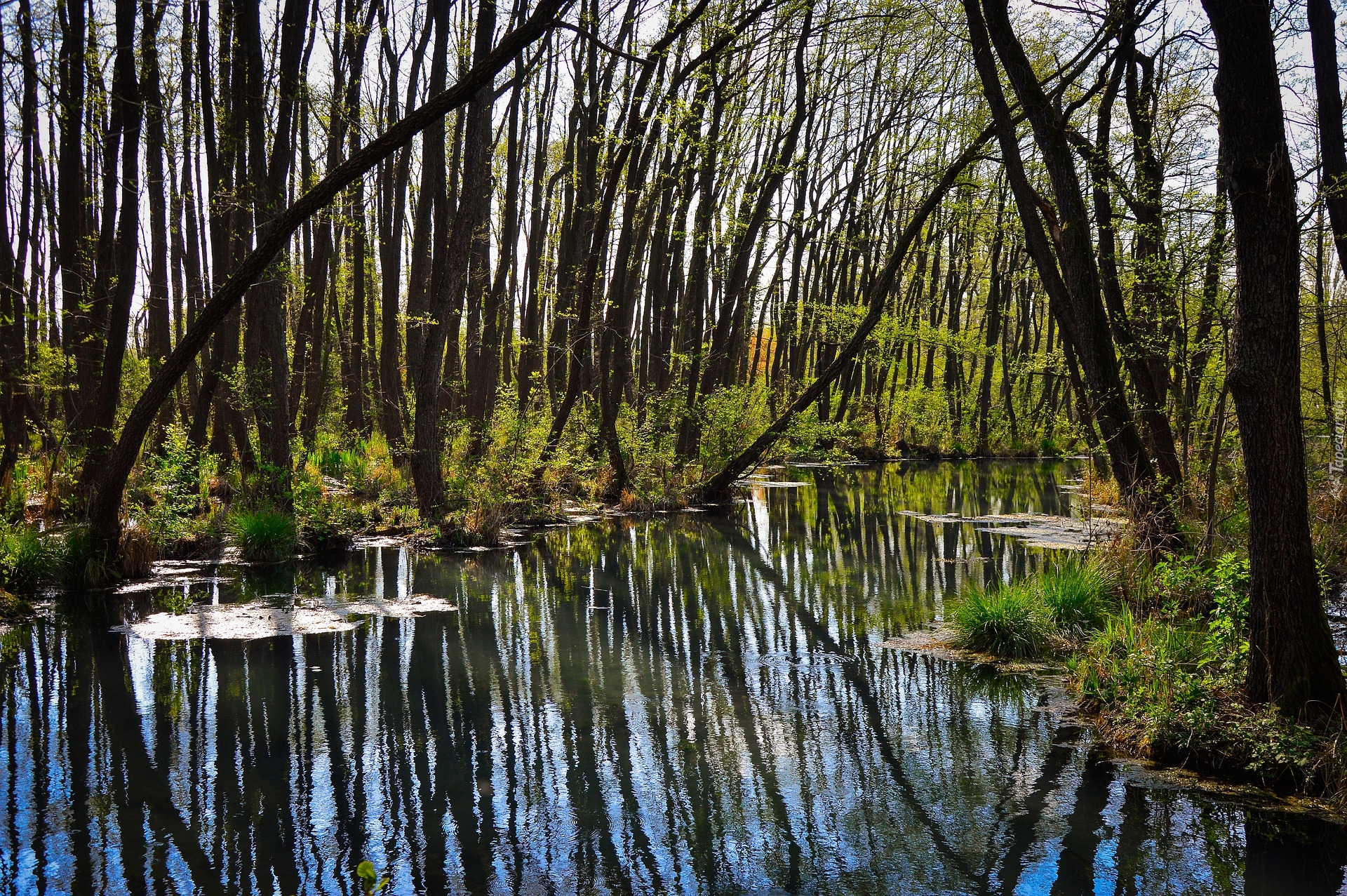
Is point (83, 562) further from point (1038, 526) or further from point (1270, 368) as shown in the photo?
point (1038, 526)

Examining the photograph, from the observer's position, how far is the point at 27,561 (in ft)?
31.2

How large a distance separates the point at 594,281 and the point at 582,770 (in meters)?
12.0

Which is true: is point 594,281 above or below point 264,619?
above

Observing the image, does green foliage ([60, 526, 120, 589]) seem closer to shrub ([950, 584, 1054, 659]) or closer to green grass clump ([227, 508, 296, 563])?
green grass clump ([227, 508, 296, 563])

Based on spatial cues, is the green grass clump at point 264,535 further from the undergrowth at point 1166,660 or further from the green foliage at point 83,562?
the undergrowth at point 1166,660

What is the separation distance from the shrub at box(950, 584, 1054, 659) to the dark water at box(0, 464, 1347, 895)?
1.65ft

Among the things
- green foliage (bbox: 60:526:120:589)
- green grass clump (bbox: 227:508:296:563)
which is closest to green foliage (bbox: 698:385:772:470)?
green grass clump (bbox: 227:508:296:563)

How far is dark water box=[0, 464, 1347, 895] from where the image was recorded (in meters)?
4.35

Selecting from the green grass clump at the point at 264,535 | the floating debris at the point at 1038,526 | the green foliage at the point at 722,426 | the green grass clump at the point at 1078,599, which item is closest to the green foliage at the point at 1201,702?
the green grass clump at the point at 1078,599

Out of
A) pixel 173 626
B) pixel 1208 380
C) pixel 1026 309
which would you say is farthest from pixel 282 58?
pixel 1026 309

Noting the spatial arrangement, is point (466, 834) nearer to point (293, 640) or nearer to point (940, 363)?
point (293, 640)

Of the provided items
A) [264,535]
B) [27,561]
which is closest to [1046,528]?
[264,535]

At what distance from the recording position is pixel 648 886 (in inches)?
166

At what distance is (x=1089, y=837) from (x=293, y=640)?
21.2 ft
